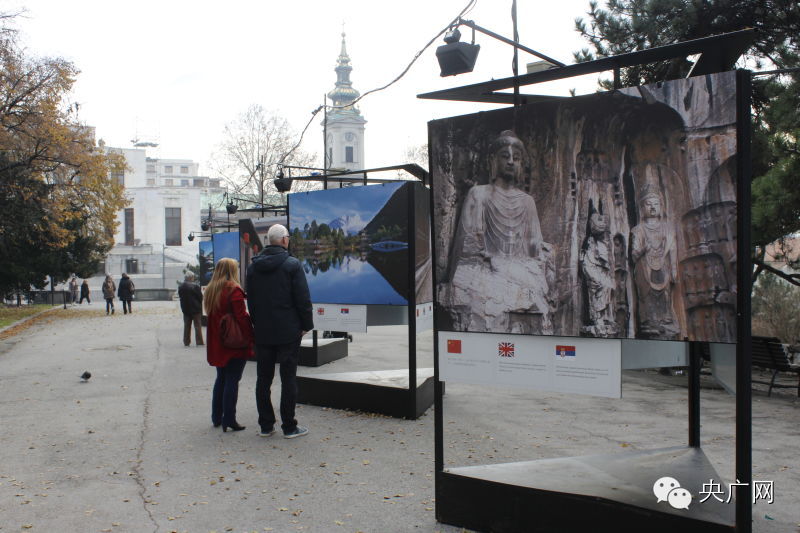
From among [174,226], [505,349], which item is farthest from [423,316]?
[174,226]

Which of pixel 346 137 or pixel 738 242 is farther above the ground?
pixel 346 137

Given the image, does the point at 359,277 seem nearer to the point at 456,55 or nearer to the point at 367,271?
the point at 367,271

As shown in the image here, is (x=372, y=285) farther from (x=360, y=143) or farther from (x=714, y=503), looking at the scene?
(x=360, y=143)

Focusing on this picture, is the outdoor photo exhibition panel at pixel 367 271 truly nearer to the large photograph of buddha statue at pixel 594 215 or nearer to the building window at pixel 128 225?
the large photograph of buddha statue at pixel 594 215

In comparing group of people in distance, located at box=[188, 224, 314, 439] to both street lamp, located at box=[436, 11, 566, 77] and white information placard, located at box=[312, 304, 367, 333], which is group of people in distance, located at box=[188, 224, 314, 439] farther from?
street lamp, located at box=[436, 11, 566, 77]

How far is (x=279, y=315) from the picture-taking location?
6410 millimetres

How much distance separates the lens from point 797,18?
9016 millimetres

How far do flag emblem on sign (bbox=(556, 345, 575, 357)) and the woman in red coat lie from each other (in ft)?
12.2

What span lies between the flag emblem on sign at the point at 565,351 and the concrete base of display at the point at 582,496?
78 cm

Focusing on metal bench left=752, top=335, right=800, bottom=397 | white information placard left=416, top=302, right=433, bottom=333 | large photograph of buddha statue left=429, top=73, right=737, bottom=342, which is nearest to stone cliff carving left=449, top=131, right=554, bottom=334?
large photograph of buddha statue left=429, top=73, right=737, bottom=342

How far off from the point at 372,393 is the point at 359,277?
165 cm

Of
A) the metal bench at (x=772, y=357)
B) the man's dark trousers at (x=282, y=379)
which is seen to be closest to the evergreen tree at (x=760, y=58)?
the metal bench at (x=772, y=357)

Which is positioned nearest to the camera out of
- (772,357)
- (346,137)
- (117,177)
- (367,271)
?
(367,271)

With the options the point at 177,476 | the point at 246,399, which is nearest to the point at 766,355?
the point at 246,399
